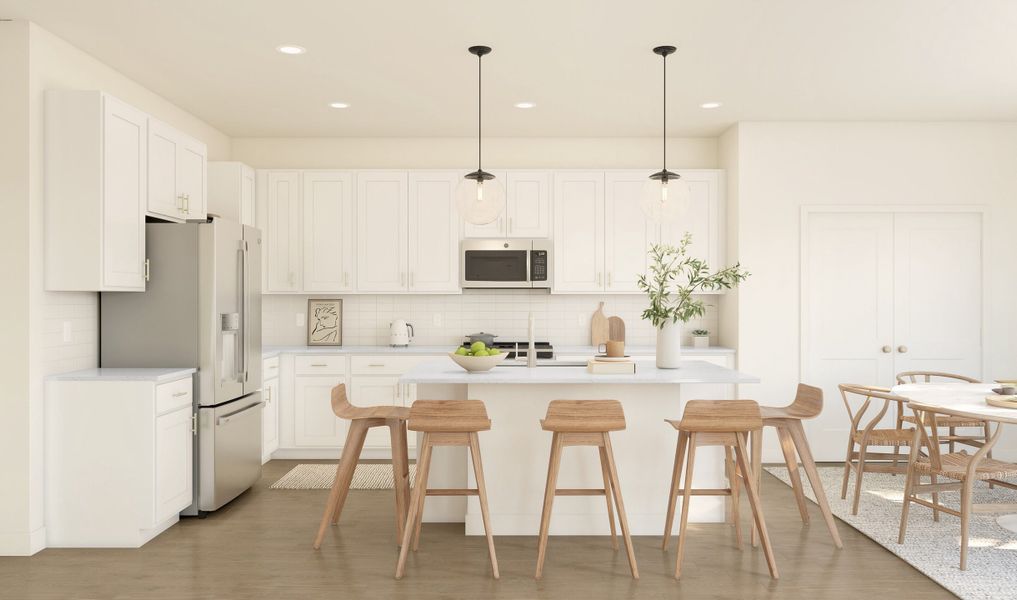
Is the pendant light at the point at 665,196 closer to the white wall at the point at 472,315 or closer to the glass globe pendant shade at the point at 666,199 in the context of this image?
the glass globe pendant shade at the point at 666,199

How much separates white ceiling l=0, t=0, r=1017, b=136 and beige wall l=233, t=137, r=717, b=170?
469 mm

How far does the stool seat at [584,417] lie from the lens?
11.7ft

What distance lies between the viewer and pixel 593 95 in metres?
5.26

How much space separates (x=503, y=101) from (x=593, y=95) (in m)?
0.69

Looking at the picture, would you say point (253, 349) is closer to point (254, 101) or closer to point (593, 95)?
point (254, 101)

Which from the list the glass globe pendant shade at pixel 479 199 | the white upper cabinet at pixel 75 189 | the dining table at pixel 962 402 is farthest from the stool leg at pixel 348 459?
the dining table at pixel 962 402

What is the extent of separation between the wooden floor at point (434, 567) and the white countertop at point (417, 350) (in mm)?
1875

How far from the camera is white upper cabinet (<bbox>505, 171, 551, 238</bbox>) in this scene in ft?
21.1

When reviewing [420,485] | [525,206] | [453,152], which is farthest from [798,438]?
[453,152]

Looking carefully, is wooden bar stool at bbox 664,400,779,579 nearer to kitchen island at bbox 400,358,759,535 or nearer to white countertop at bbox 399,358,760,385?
white countertop at bbox 399,358,760,385

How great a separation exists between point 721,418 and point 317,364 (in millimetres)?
3701

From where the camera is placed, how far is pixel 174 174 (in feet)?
15.3

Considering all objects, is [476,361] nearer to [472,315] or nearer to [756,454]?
[756,454]

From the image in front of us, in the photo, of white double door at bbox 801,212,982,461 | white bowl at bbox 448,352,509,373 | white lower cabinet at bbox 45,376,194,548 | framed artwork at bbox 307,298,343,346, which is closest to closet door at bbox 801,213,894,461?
white double door at bbox 801,212,982,461
